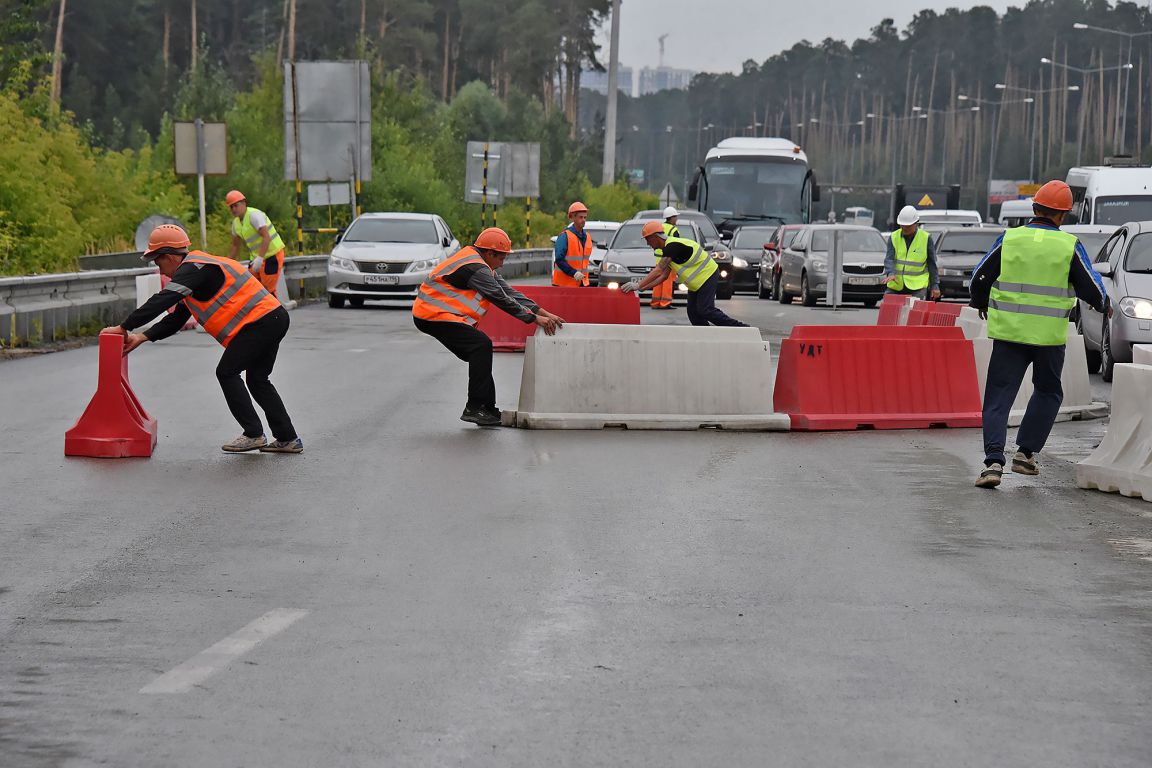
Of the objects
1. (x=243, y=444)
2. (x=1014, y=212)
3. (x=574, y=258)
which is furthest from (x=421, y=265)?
→ (x=1014, y=212)

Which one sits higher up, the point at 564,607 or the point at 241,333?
the point at 241,333

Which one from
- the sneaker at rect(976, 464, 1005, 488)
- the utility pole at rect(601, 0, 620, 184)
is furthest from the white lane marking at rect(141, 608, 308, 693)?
the utility pole at rect(601, 0, 620, 184)

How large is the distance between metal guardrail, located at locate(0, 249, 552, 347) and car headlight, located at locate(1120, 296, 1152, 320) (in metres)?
11.8

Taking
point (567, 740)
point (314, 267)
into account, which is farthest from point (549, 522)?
point (314, 267)

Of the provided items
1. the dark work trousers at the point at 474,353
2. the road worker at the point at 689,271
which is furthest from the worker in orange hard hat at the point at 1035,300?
the road worker at the point at 689,271

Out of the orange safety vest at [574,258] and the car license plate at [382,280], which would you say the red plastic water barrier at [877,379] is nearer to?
the orange safety vest at [574,258]

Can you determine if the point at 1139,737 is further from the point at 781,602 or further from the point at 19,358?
the point at 19,358

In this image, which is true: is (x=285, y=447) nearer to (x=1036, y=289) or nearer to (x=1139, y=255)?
(x=1036, y=289)

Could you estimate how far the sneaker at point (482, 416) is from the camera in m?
14.2

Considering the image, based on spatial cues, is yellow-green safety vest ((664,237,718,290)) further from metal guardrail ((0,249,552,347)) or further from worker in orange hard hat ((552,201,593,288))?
metal guardrail ((0,249,552,347))

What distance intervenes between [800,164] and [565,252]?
2646 centimetres

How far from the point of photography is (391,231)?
3197cm

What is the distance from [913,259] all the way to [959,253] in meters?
16.4

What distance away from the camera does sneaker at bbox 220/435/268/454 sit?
40.7 feet
